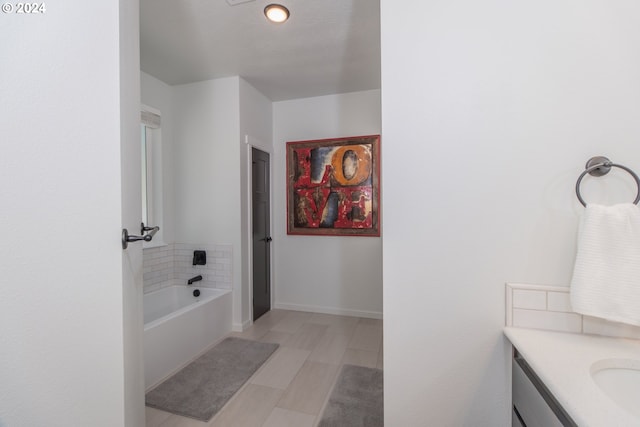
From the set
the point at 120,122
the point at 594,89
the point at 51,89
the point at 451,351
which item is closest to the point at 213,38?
the point at 120,122

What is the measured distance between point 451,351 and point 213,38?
2.67 m

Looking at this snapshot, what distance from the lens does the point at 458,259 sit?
0.98 metres

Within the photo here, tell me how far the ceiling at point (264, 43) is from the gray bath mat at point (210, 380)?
2.69 meters

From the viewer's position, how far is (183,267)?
299 cm

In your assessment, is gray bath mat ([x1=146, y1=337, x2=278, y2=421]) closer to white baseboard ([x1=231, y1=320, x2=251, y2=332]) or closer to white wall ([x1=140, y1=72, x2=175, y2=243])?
white baseboard ([x1=231, y1=320, x2=251, y2=332])

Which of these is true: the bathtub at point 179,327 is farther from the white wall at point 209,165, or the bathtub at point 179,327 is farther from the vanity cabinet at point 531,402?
the vanity cabinet at point 531,402

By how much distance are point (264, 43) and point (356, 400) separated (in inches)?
112

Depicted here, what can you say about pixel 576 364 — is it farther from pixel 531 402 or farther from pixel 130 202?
pixel 130 202

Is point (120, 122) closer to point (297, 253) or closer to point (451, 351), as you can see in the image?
point (451, 351)

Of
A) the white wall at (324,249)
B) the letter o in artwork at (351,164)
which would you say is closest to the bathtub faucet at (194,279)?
the white wall at (324,249)

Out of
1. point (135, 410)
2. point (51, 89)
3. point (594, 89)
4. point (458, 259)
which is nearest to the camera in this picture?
point (51, 89)

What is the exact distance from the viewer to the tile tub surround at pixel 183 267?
2.74 metres

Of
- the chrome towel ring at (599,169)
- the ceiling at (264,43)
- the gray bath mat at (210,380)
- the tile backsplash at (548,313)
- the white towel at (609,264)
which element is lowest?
the gray bath mat at (210,380)

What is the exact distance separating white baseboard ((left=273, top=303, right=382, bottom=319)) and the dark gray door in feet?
0.74
